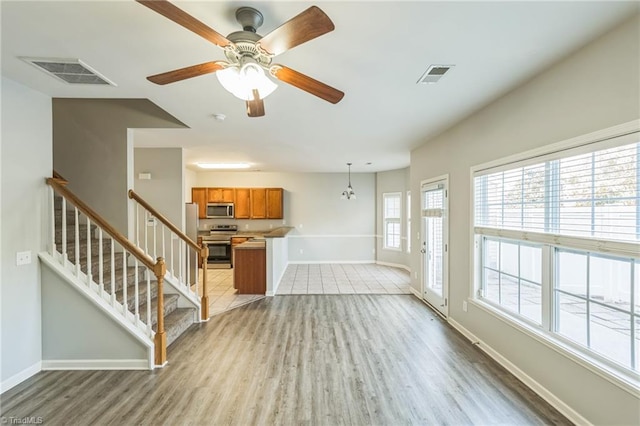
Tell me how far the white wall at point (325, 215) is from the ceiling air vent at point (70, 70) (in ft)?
18.5

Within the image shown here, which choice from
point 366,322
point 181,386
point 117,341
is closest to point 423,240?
point 366,322

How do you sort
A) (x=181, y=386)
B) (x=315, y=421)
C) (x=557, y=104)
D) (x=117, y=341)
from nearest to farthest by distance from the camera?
(x=315, y=421) < (x=557, y=104) < (x=181, y=386) < (x=117, y=341)

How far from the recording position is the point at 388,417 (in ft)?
6.73

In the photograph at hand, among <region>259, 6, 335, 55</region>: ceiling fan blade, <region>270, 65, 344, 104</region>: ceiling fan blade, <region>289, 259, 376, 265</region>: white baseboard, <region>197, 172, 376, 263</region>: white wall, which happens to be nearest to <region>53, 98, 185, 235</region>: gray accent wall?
<region>270, 65, 344, 104</region>: ceiling fan blade

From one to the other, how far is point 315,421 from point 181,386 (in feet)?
4.13

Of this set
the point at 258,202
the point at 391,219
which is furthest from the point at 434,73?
the point at 258,202

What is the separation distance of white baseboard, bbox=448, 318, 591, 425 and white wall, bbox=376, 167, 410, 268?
13.6 ft

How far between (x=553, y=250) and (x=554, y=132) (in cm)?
95

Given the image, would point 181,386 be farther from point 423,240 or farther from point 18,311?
point 423,240

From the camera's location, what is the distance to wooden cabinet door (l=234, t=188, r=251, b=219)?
7.73 meters

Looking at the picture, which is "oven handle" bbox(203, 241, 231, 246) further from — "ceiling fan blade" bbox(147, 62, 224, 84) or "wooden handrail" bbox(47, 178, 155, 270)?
"ceiling fan blade" bbox(147, 62, 224, 84)

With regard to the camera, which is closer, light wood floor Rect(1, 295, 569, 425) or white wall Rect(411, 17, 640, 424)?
white wall Rect(411, 17, 640, 424)

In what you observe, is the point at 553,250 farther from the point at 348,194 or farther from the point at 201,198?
the point at 201,198

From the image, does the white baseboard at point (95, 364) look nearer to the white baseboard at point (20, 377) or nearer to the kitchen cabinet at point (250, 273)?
the white baseboard at point (20, 377)
